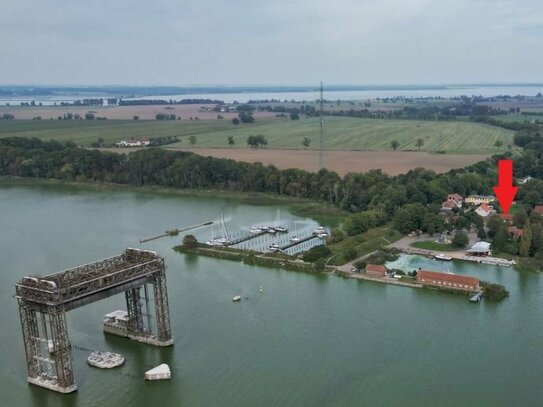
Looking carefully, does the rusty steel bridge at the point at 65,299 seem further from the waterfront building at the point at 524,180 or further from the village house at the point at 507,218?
the waterfront building at the point at 524,180

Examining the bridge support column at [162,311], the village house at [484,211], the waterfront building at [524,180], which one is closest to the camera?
the bridge support column at [162,311]

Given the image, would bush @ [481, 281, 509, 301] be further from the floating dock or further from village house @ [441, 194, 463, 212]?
village house @ [441, 194, 463, 212]

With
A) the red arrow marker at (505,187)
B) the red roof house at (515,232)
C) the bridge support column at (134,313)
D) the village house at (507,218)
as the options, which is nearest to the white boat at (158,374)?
the bridge support column at (134,313)

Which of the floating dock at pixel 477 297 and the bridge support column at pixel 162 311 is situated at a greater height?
the bridge support column at pixel 162 311

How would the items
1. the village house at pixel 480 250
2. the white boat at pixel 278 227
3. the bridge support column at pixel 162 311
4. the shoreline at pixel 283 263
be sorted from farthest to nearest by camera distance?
the white boat at pixel 278 227, the village house at pixel 480 250, the shoreline at pixel 283 263, the bridge support column at pixel 162 311

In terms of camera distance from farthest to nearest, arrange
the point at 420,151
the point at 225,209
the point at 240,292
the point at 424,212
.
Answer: the point at 420,151 → the point at 225,209 → the point at 424,212 → the point at 240,292

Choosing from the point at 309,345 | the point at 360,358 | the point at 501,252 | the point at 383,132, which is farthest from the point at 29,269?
the point at 383,132

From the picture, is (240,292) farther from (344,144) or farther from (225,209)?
(344,144)

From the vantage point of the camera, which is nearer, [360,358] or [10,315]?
[360,358]
